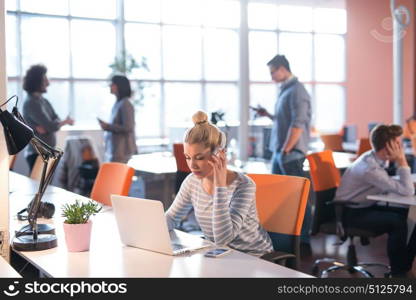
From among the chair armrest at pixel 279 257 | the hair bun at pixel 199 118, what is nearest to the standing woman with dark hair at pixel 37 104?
the hair bun at pixel 199 118

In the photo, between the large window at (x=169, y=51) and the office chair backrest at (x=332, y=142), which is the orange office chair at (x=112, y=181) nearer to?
the office chair backrest at (x=332, y=142)

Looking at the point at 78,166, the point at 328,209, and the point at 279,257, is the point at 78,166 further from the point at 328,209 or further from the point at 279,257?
the point at 279,257

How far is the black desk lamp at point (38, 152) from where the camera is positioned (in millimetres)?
2254

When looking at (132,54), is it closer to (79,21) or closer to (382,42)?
(79,21)

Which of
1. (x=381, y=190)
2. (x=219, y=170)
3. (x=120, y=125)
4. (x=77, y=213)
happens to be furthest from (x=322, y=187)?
(x=120, y=125)

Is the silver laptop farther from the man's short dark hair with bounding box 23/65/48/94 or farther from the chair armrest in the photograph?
the man's short dark hair with bounding box 23/65/48/94

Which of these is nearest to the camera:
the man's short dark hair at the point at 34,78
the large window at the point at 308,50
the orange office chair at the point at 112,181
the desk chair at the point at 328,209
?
the orange office chair at the point at 112,181

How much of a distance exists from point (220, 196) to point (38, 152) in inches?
28.9

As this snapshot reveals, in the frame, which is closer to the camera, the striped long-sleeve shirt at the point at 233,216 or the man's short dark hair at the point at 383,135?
the striped long-sleeve shirt at the point at 233,216

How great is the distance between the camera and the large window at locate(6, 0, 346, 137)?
30.8 ft

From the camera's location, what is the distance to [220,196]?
259 cm

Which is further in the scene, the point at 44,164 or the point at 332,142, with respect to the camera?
the point at 332,142

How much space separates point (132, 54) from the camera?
31.6ft

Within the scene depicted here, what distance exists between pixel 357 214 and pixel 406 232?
325 mm
